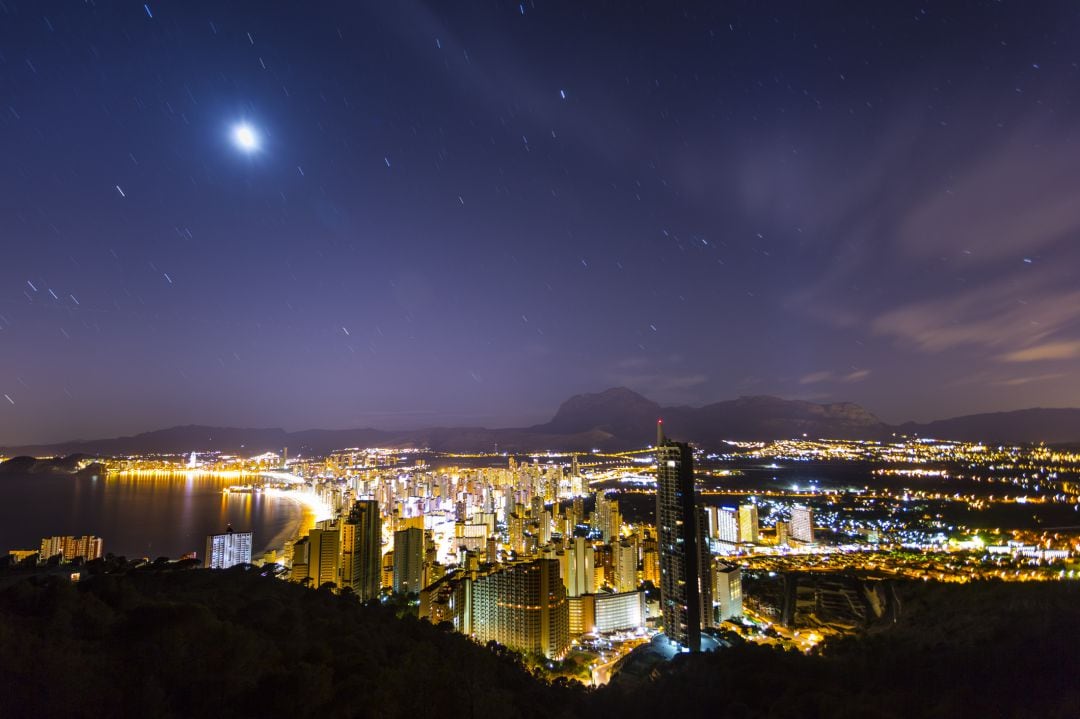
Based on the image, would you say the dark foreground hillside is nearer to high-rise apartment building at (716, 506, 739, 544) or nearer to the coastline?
high-rise apartment building at (716, 506, 739, 544)

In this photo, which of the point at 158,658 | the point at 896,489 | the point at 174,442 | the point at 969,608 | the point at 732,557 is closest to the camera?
the point at 158,658

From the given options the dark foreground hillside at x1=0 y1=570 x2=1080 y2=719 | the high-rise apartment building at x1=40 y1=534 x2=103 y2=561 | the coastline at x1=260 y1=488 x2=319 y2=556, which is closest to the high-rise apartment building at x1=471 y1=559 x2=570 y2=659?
the dark foreground hillside at x1=0 y1=570 x2=1080 y2=719

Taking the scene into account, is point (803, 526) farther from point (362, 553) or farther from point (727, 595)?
point (362, 553)

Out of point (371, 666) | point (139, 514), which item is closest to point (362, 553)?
point (371, 666)

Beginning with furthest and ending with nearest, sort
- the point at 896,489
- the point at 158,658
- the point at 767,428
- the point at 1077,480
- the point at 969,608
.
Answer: the point at 767,428, the point at 896,489, the point at 1077,480, the point at 969,608, the point at 158,658

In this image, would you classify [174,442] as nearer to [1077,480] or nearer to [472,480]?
[472,480]

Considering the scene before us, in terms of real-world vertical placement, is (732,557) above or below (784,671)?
below

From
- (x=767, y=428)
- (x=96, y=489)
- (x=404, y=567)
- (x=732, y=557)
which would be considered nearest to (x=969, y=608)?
(x=732, y=557)
